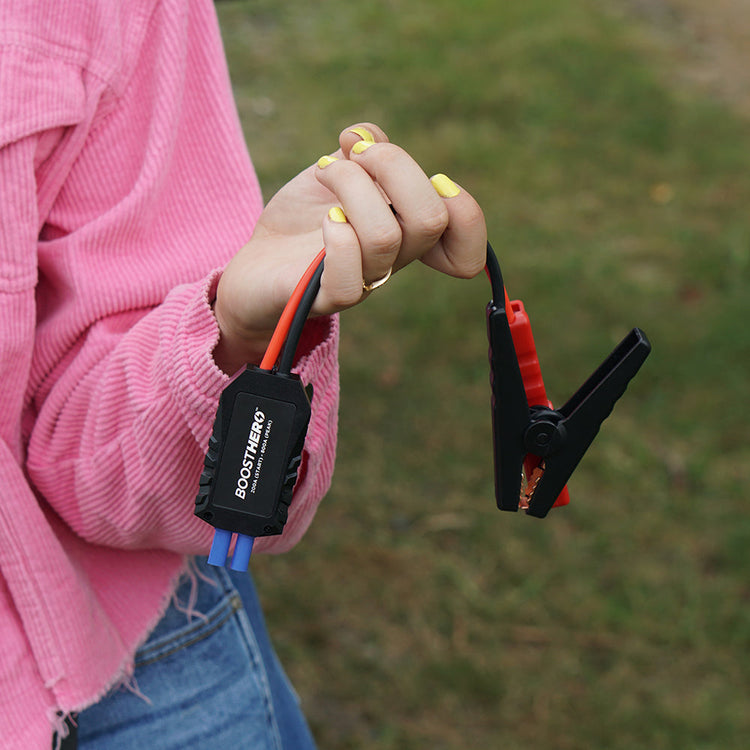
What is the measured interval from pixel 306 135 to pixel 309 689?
232 cm

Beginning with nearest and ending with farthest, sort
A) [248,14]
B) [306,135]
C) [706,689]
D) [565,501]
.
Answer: [565,501] → [706,689] → [306,135] → [248,14]

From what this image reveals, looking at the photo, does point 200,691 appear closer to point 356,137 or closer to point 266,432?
point 266,432

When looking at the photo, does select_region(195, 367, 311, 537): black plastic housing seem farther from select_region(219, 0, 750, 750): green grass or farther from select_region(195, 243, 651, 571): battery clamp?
select_region(219, 0, 750, 750): green grass

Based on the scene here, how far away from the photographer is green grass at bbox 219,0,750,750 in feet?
6.61

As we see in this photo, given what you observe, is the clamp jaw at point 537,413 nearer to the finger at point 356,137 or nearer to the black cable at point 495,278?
the black cable at point 495,278

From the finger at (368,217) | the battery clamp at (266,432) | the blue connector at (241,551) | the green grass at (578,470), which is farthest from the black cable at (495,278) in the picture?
the green grass at (578,470)

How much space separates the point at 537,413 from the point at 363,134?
288 millimetres

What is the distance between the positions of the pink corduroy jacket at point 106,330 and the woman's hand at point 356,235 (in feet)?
0.20

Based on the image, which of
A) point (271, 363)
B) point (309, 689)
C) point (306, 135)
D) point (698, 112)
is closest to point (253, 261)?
point (271, 363)

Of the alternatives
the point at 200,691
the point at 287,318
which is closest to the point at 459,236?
the point at 287,318

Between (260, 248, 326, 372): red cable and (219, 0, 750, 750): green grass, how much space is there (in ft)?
4.76

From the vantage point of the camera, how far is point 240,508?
724 millimetres

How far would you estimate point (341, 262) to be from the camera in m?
0.68

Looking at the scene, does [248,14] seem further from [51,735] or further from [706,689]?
[51,735]
